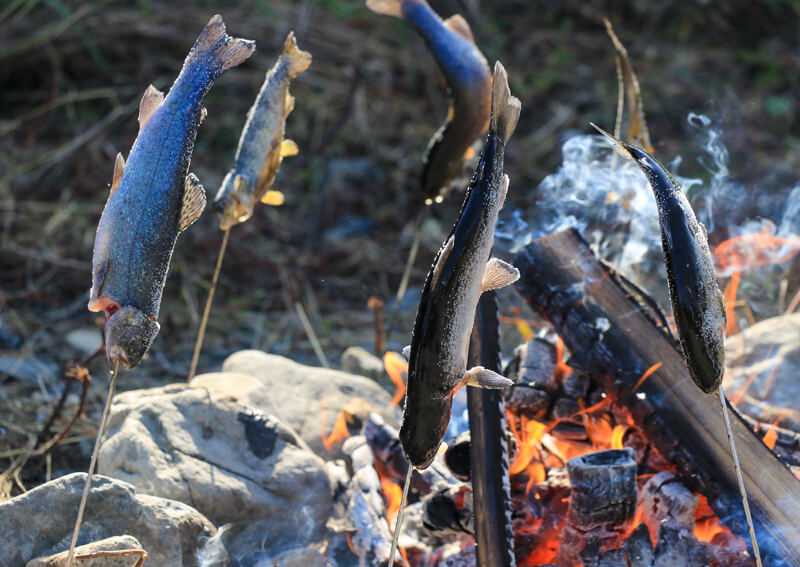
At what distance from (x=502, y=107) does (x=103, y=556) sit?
1.29 metres

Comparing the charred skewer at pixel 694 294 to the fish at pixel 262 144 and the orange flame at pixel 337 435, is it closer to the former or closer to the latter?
Answer: the fish at pixel 262 144

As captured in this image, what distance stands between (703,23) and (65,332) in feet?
19.8

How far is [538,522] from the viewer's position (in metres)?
2.36

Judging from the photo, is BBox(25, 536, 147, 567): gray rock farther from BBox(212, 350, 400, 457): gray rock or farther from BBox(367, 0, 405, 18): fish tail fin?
BBox(367, 0, 405, 18): fish tail fin

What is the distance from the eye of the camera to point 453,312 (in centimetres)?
162

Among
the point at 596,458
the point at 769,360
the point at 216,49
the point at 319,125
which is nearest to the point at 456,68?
the point at 216,49

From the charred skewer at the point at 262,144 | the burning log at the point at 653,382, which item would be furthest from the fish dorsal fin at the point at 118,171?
the burning log at the point at 653,382

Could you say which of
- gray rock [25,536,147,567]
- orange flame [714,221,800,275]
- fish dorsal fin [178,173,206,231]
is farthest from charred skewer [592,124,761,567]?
orange flame [714,221,800,275]

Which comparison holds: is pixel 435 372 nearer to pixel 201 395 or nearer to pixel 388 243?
pixel 201 395

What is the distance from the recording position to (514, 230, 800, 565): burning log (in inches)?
82.9

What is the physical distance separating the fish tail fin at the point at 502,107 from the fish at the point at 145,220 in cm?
66

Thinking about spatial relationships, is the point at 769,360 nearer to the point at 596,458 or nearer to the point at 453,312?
the point at 596,458

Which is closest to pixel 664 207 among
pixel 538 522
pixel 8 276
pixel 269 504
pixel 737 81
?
pixel 538 522

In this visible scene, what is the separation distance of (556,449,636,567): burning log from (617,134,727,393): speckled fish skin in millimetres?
579
